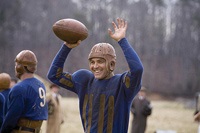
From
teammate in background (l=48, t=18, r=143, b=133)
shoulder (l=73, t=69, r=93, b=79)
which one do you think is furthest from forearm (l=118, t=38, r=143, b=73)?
shoulder (l=73, t=69, r=93, b=79)

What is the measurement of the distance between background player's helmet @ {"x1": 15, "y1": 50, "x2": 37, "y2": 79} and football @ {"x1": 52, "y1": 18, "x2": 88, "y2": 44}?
2.40 ft

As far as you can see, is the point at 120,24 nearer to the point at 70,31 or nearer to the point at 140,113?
the point at 70,31

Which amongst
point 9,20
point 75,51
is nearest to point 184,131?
point 9,20

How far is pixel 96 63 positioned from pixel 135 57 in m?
0.47

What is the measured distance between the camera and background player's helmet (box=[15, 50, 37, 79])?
436 centimetres

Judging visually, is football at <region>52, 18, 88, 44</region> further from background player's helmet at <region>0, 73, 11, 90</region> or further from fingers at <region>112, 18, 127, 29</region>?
background player's helmet at <region>0, 73, 11, 90</region>

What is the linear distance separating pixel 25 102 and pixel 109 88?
1.26 m

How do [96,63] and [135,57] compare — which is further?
[96,63]

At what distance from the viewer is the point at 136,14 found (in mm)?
53094

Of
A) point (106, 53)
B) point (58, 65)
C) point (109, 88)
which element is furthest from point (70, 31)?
point (109, 88)

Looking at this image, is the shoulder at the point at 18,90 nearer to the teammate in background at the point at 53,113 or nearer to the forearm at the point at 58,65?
the forearm at the point at 58,65

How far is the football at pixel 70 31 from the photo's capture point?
12.4 ft

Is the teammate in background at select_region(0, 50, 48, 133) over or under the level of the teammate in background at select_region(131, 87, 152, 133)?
over

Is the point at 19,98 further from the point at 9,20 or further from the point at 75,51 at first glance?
the point at 75,51
